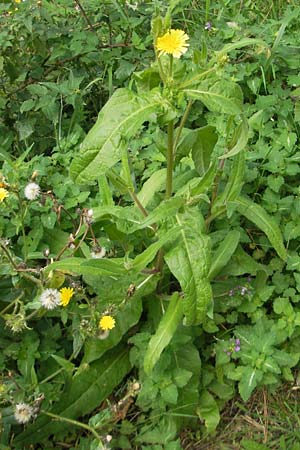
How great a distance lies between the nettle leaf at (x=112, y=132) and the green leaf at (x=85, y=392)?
0.83 m

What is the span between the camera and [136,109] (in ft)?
6.09

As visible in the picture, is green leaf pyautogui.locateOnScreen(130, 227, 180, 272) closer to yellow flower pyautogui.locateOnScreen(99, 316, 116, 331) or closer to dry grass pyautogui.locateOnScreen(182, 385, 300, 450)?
yellow flower pyautogui.locateOnScreen(99, 316, 116, 331)

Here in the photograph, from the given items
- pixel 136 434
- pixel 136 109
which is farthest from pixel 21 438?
pixel 136 109

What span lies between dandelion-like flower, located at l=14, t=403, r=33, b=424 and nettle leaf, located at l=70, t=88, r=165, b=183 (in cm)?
83

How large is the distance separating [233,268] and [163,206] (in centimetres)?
61

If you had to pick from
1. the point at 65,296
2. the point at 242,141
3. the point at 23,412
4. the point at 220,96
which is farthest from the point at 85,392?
the point at 220,96

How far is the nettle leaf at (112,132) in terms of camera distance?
71.3 inches

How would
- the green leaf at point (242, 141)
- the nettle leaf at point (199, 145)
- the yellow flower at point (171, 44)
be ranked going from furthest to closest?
the nettle leaf at point (199, 145) → the green leaf at point (242, 141) → the yellow flower at point (171, 44)

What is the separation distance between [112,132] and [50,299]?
0.66 metres

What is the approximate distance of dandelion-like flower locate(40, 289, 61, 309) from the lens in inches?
84.4

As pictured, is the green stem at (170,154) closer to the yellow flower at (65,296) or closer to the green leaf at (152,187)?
the green leaf at (152,187)

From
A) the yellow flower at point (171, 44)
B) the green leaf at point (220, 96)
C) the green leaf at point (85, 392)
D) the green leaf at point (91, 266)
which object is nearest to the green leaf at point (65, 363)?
the green leaf at point (85, 392)

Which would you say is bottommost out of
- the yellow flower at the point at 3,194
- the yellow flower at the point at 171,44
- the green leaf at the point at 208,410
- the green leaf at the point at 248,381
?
the green leaf at the point at 208,410

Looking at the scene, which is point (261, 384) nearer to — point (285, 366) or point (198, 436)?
point (285, 366)
